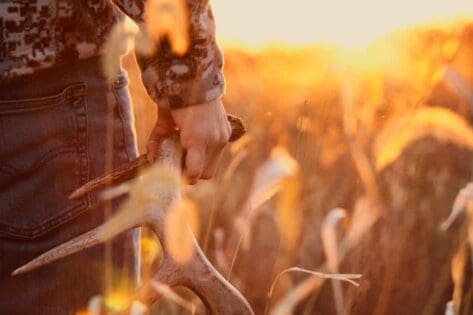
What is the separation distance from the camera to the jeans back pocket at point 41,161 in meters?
1.62

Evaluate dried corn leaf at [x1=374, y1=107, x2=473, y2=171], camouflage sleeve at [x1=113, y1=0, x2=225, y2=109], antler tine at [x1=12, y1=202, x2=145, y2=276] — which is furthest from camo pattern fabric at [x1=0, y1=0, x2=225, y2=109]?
dried corn leaf at [x1=374, y1=107, x2=473, y2=171]

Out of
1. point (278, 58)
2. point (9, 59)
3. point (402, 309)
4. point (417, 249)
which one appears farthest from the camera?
point (278, 58)

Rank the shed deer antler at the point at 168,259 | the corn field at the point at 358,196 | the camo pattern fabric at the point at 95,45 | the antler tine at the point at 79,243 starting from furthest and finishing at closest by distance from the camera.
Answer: the corn field at the point at 358,196, the camo pattern fabric at the point at 95,45, the shed deer antler at the point at 168,259, the antler tine at the point at 79,243

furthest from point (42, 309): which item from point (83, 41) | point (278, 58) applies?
point (278, 58)

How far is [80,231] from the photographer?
1.69 m

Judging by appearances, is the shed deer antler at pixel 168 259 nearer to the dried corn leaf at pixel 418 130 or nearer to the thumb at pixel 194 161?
the thumb at pixel 194 161

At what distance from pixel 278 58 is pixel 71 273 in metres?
5.51

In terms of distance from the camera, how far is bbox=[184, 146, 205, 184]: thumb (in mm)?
1628

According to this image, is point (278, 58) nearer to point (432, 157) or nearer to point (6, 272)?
point (432, 157)

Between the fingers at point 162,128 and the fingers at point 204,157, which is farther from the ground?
the fingers at point 162,128

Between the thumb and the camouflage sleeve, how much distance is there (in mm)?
83

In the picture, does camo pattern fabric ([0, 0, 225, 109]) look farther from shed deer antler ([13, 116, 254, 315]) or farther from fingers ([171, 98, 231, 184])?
shed deer antler ([13, 116, 254, 315])

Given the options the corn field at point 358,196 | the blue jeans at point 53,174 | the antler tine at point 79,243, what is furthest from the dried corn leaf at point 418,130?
the antler tine at point 79,243

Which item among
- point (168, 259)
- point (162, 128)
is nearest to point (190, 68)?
point (162, 128)
